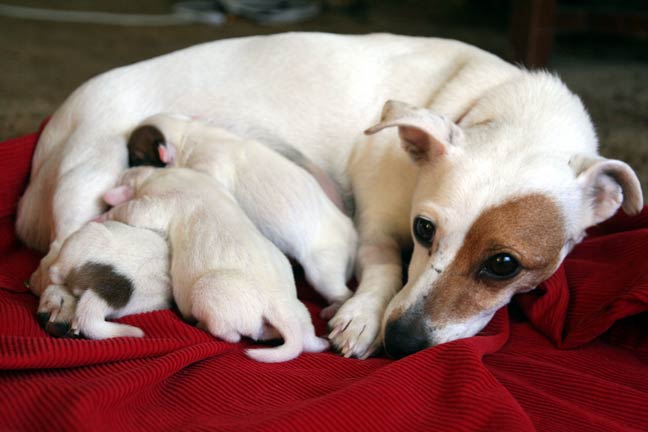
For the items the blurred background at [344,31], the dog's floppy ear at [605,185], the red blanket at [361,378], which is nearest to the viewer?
the red blanket at [361,378]

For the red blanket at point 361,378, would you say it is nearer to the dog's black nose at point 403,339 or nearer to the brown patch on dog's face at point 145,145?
the dog's black nose at point 403,339

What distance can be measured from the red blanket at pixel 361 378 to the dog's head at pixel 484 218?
0.09 metres

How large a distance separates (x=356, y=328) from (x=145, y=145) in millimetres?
849

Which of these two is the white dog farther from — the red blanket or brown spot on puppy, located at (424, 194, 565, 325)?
the red blanket

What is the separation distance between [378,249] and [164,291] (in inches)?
23.2

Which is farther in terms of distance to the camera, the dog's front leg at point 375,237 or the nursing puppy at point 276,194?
the nursing puppy at point 276,194

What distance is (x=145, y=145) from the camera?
1.92 metres

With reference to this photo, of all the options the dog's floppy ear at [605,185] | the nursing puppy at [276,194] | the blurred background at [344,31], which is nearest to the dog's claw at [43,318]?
the nursing puppy at [276,194]

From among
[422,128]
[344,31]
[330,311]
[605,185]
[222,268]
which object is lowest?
[344,31]

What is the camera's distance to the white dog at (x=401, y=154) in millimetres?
1454

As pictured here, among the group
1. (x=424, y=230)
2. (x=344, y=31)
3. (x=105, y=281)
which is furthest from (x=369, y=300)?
(x=344, y=31)

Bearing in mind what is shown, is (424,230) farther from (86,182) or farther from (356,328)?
(86,182)

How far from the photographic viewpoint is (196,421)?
1160mm

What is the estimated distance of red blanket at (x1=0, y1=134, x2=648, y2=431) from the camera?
1148 millimetres
